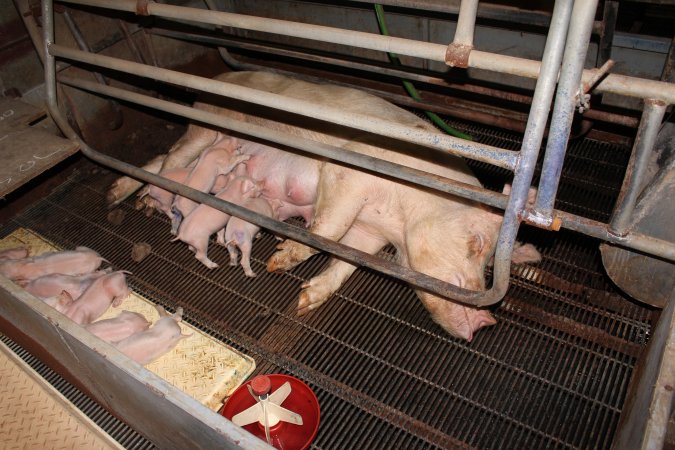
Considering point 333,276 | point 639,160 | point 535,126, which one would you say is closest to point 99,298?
point 333,276

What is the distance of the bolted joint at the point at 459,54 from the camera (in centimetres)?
189

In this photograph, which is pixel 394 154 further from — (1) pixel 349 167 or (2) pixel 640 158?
(2) pixel 640 158

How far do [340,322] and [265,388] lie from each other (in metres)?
0.93

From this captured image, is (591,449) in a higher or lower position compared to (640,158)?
lower

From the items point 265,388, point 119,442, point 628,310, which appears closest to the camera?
point 265,388

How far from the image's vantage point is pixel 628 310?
3.17 metres

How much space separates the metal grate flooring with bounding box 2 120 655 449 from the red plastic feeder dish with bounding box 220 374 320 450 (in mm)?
131

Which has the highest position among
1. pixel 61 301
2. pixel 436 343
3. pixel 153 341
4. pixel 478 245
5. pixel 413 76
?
pixel 413 76

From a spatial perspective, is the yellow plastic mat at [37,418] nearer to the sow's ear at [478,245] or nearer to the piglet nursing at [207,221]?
the piglet nursing at [207,221]

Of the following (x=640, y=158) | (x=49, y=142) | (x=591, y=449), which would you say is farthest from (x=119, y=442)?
(x=640, y=158)

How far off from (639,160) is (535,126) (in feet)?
1.29

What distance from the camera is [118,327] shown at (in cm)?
320

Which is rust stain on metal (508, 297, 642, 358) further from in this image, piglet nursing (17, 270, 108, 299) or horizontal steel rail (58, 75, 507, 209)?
piglet nursing (17, 270, 108, 299)

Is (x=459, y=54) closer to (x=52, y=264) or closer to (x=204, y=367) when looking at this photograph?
(x=204, y=367)
